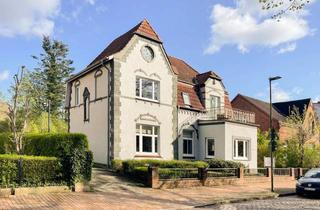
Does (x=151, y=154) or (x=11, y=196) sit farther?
(x=151, y=154)

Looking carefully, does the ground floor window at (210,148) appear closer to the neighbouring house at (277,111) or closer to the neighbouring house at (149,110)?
the neighbouring house at (149,110)

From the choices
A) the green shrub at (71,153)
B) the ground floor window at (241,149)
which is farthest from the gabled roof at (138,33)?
the ground floor window at (241,149)

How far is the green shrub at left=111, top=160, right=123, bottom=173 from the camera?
23.8 metres

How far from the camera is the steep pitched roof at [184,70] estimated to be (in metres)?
32.9

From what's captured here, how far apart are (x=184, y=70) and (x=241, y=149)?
828 centimetres

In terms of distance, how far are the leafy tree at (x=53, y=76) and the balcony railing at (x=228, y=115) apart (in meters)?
31.6

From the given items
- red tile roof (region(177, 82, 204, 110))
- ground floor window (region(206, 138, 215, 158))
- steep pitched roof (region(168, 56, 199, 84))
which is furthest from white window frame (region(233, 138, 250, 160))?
steep pitched roof (region(168, 56, 199, 84))

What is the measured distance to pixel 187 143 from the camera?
30.9 m

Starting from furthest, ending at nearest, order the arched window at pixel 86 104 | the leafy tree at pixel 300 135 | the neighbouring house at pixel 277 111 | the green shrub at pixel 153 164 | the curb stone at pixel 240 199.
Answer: the neighbouring house at pixel 277 111, the leafy tree at pixel 300 135, the arched window at pixel 86 104, the green shrub at pixel 153 164, the curb stone at pixel 240 199

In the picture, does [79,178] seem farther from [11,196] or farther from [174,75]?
[174,75]

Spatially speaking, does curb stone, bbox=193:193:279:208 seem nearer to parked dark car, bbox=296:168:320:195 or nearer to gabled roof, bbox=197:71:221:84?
parked dark car, bbox=296:168:320:195

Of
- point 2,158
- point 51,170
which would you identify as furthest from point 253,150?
point 2,158

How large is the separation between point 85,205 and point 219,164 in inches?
552

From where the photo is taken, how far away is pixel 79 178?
58.7 feet
